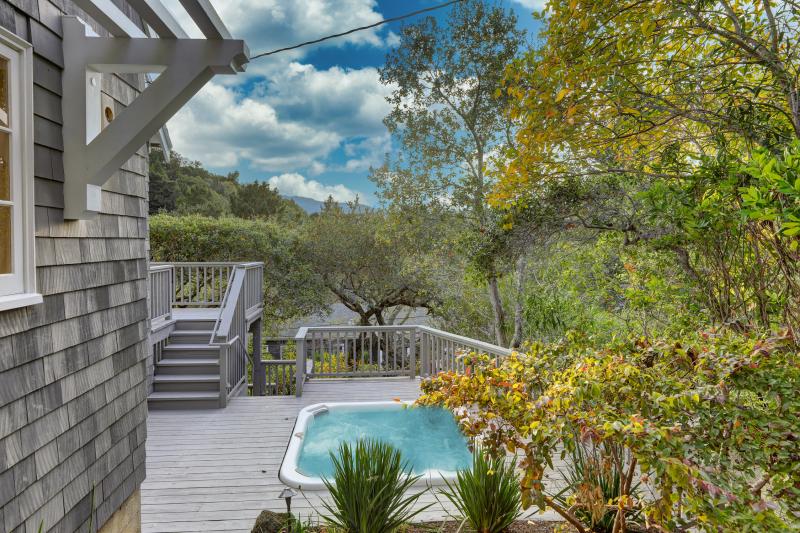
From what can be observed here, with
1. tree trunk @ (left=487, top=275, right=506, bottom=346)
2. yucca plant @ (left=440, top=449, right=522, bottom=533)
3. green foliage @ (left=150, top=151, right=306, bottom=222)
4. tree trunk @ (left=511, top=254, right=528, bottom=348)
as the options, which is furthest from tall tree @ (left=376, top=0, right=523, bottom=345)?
green foliage @ (left=150, top=151, right=306, bottom=222)

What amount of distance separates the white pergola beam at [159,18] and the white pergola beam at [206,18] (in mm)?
188

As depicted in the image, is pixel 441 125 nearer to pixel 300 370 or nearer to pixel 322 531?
pixel 300 370

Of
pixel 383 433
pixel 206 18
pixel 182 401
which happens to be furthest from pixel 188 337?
pixel 206 18

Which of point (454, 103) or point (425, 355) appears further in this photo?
point (454, 103)

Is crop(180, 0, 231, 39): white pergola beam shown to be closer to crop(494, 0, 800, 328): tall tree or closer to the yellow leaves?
crop(494, 0, 800, 328): tall tree

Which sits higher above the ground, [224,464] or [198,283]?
[198,283]

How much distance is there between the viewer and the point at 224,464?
426 centimetres

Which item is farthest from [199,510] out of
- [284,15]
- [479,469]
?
[284,15]

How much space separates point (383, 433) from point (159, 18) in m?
5.09

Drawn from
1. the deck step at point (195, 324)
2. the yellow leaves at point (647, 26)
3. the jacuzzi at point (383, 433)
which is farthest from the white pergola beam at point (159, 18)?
the deck step at point (195, 324)

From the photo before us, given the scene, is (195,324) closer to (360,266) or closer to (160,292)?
(160,292)

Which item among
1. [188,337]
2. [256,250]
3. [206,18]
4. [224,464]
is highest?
[206,18]

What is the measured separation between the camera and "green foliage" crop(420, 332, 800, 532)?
5.61 feet

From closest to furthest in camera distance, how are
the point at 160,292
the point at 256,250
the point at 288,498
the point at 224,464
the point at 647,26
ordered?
the point at 288,498, the point at 647,26, the point at 224,464, the point at 160,292, the point at 256,250
